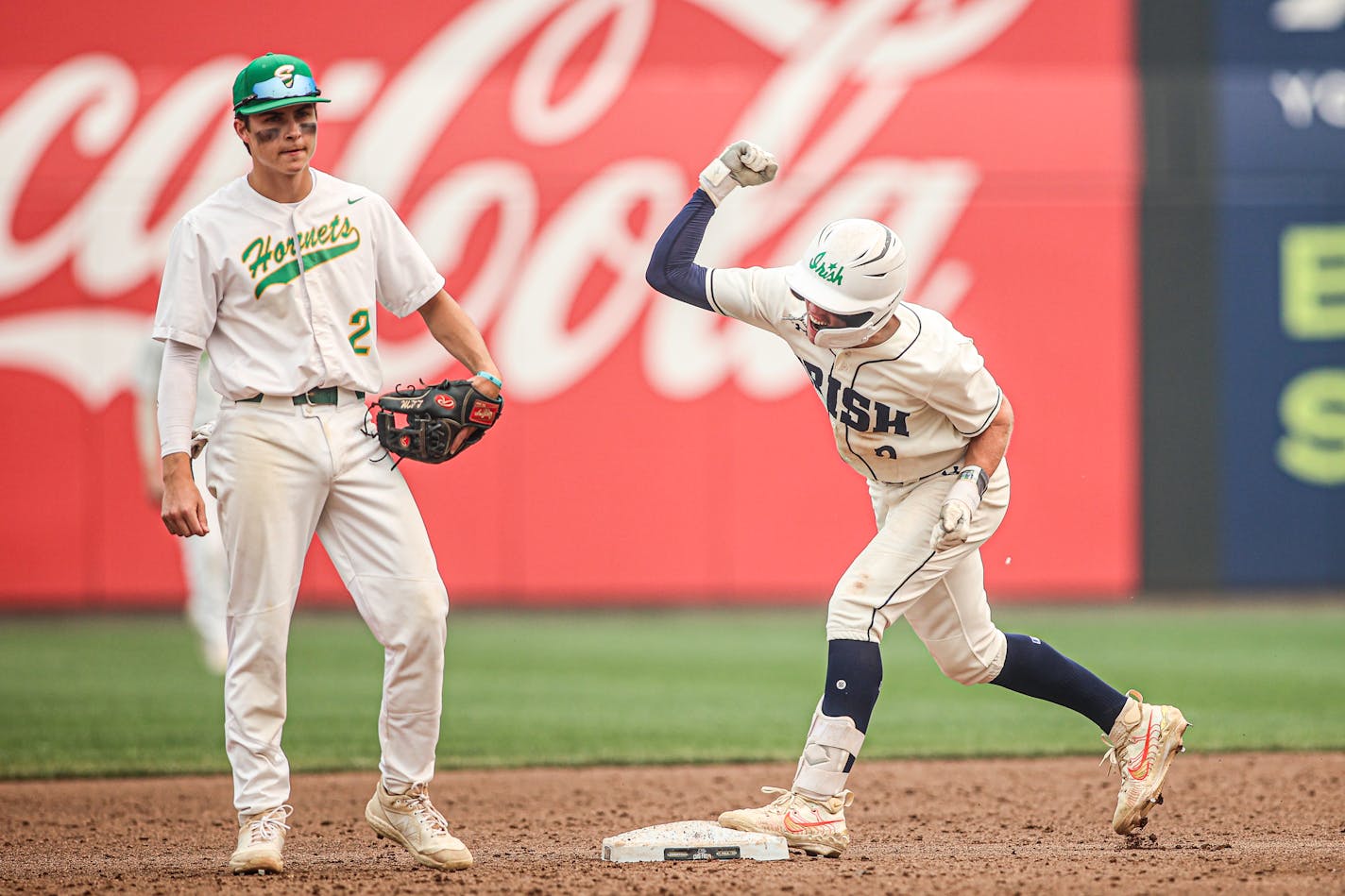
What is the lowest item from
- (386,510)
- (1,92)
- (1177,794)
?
(1177,794)

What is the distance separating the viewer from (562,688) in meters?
8.89

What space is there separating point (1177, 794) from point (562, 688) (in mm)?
3843

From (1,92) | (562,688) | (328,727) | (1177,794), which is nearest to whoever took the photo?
(1177,794)

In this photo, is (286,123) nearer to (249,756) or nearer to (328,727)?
(249,756)

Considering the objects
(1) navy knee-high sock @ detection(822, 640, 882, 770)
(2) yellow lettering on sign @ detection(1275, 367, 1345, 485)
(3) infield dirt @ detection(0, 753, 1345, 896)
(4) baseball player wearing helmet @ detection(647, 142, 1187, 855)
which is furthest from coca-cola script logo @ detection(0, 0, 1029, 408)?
(1) navy knee-high sock @ detection(822, 640, 882, 770)

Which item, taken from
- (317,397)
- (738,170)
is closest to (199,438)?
(317,397)

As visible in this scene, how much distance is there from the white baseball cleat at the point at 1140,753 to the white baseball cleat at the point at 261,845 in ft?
7.58

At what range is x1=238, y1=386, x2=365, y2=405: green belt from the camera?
170 inches

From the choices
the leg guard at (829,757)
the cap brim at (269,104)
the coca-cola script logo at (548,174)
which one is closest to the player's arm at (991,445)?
the leg guard at (829,757)

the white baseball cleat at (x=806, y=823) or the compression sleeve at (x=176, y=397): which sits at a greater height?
the compression sleeve at (x=176, y=397)

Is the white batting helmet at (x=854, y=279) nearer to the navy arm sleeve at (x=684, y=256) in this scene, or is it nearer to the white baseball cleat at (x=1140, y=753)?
the navy arm sleeve at (x=684, y=256)

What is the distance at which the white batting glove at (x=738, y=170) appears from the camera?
15.7 feet

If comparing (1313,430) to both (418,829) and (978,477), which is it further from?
(418,829)

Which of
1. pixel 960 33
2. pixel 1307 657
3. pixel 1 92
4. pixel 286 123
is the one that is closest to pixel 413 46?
pixel 1 92
